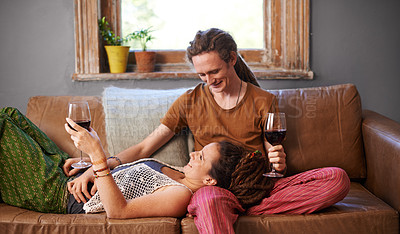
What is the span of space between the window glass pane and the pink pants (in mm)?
1528

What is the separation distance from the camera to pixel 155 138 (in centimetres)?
210

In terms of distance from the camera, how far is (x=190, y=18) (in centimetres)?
294

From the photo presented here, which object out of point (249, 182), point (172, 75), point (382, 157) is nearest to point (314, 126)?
point (382, 157)

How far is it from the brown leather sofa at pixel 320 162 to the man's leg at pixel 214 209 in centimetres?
8

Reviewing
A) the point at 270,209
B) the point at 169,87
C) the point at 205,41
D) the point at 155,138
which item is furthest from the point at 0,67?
→ the point at 270,209

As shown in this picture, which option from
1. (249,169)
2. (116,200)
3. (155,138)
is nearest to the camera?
(116,200)

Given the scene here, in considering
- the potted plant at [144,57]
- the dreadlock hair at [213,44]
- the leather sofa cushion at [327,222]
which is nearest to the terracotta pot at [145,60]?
the potted plant at [144,57]

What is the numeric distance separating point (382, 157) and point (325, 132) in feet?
1.11

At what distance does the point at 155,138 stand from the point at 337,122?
1042 millimetres

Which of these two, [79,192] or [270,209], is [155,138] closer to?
[79,192]

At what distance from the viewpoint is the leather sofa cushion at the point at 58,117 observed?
7.32 ft

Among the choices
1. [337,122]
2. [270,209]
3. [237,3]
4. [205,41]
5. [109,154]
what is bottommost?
[270,209]

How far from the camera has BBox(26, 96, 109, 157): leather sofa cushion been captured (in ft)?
7.32

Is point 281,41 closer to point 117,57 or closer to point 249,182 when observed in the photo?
point 117,57
